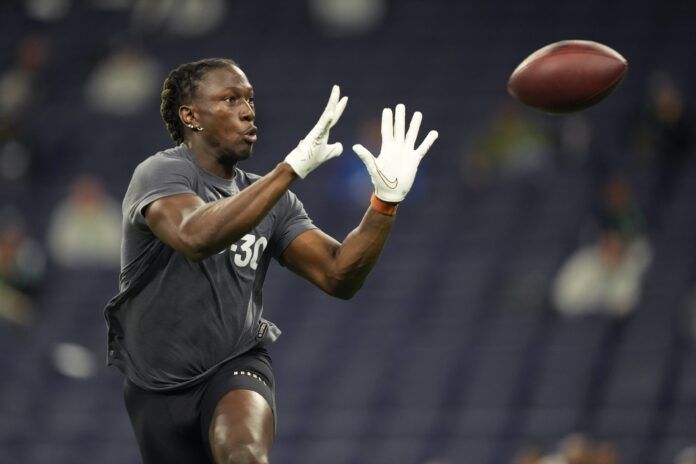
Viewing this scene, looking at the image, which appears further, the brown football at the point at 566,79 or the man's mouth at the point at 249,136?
the brown football at the point at 566,79

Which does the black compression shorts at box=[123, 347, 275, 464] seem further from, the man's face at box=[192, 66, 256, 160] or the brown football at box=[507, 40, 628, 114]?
the brown football at box=[507, 40, 628, 114]

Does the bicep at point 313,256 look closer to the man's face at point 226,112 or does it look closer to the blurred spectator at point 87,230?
the man's face at point 226,112

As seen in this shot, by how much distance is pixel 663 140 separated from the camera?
10617 millimetres

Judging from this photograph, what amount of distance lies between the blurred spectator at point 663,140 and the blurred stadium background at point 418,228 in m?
0.02

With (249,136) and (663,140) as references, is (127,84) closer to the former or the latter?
(663,140)

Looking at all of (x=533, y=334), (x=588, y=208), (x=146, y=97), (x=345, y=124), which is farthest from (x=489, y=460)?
(x=146, y=97)

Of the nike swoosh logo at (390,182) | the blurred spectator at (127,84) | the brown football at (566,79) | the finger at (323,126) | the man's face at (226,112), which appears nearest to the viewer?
the finger at (323,126)

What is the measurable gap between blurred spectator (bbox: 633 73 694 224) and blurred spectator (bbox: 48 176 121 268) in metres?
4.30

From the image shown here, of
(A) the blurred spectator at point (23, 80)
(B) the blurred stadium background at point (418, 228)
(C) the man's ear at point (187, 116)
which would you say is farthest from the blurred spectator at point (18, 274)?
(C) the man's ear at point (187, 116)

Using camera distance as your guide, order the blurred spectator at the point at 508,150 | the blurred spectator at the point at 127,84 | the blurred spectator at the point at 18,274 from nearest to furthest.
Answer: the blurred spectator at the point at 18,274 → the blurred spectator at the point at 508,150 → the blurred spectator at the point at 127,84

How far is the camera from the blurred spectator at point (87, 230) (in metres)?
10.8

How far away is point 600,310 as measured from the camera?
9.64 metres

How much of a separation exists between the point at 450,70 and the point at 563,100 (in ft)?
26.1

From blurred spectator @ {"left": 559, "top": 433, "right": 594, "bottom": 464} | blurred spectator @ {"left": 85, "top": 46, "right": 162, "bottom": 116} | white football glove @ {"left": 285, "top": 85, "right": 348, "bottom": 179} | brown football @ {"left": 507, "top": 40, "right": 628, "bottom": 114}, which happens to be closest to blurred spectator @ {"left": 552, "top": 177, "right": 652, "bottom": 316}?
blurred spectator @ {"left": 559, "top": 433, "right": 594, "bottom": 464}
